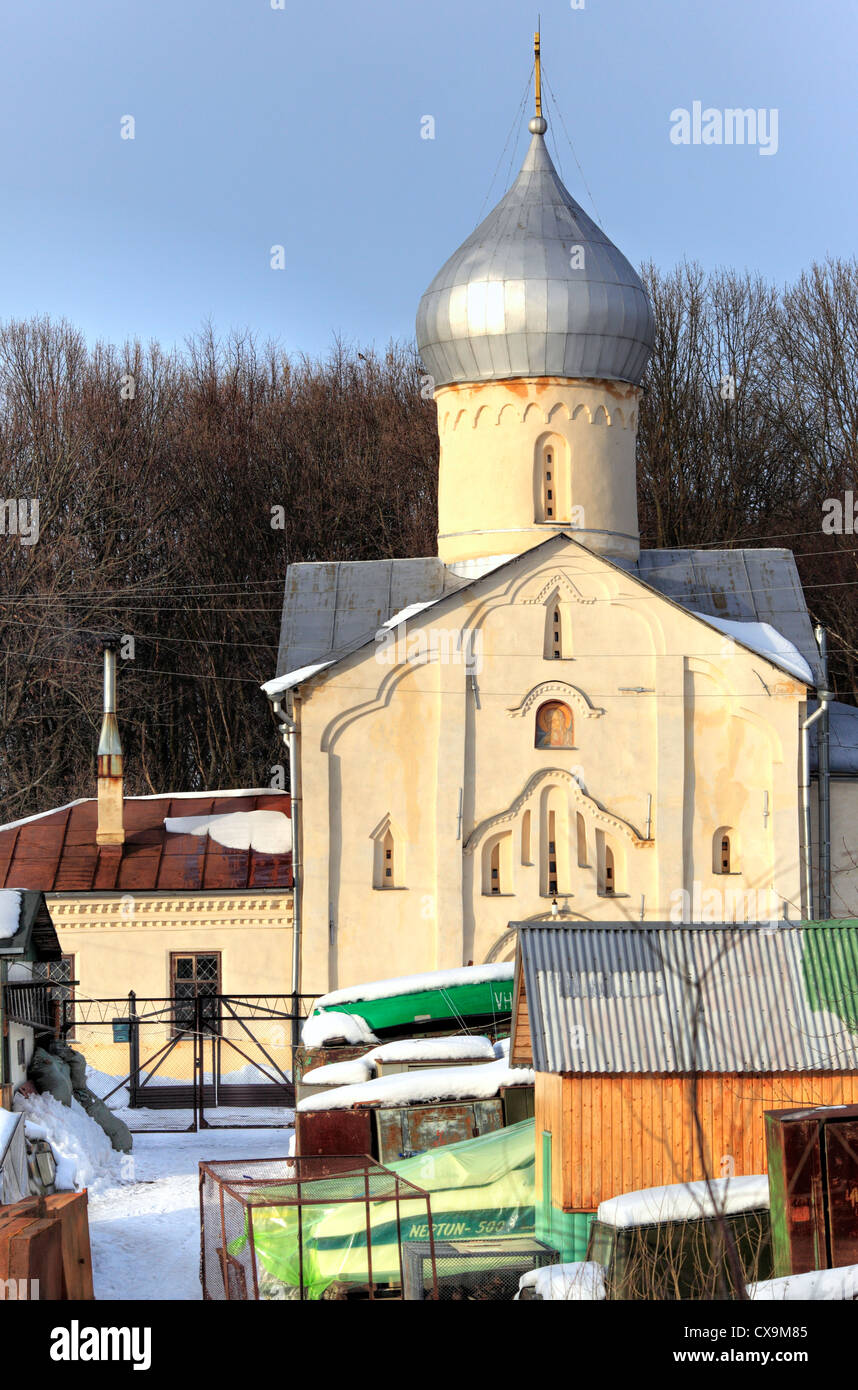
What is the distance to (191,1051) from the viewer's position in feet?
74.4

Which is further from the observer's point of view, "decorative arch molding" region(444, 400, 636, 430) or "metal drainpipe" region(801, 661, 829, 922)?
"decorative arch molding" region(444, 400, 636, 430)

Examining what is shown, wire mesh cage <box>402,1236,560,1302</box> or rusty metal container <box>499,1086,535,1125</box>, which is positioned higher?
rusty metal container <box>499,1086,535,1125</box>

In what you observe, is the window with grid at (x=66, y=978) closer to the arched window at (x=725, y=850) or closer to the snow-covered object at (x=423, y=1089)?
the snow-covered object at (x=423, y=1089)

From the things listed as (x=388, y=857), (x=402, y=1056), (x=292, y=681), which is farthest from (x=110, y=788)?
(x=402, y=1056)

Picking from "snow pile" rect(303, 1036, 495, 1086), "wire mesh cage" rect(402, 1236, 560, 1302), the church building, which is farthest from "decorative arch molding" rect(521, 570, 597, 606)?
"wire mesh cage" rect(402, 1236, 560, 1302)

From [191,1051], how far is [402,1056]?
21.3 ft

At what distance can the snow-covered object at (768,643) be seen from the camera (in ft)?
75.6

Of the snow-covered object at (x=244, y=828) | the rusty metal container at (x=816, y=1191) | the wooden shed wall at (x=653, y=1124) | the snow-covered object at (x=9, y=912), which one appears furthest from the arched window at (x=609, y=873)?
the rusty metal container at (x=816, y=1191)

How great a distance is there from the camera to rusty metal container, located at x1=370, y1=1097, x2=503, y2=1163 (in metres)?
15.4

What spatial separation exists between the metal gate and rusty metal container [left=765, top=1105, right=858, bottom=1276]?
11005mm

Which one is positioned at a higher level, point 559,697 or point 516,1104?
point 559,697

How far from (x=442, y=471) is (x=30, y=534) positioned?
12.8 meters

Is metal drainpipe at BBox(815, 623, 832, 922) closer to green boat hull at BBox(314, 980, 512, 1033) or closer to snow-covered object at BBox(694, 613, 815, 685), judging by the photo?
snow-covered object at BBox(694, 613, 815, 685)

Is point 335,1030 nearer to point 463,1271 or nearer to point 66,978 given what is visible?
point 66,978
